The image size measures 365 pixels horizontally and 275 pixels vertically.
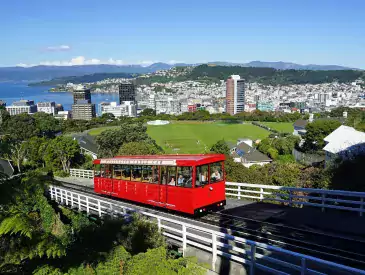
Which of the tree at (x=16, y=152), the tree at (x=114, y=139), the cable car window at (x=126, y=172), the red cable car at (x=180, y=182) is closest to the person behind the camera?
the tree at (x=16, y=152)

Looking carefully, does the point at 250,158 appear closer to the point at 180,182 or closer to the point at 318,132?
the point at 318,132

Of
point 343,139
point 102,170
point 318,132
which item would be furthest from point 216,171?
point 318,132

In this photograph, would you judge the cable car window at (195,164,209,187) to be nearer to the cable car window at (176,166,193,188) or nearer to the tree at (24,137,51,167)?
the cable car window at (176,166,193,188)

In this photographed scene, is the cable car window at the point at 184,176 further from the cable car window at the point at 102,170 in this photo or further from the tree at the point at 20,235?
the tree at the point at 20,235

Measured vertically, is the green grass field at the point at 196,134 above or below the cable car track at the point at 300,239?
below

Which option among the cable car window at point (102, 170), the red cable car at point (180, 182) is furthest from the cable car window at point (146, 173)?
the cable car window at point (102, 170)

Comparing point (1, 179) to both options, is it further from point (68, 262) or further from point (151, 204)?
point (151, 204)

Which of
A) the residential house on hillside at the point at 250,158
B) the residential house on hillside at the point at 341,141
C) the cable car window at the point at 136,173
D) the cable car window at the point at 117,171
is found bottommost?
the residential house on hillside at the point at 250,158
